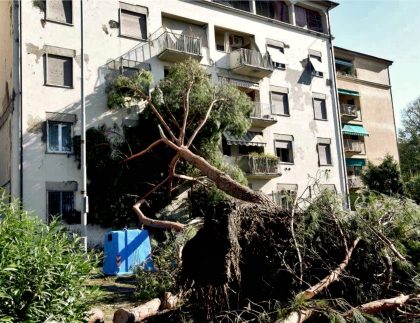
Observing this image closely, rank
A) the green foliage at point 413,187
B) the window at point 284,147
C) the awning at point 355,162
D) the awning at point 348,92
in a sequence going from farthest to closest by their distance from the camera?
the awning at point 348,92 < the awning at point 355,162 < the window at point 284,147 < the green foliage at point 413,187

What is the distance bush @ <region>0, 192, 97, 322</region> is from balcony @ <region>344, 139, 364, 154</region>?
97.8ft

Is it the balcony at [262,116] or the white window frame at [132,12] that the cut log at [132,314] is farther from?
the balcony at [262,116]

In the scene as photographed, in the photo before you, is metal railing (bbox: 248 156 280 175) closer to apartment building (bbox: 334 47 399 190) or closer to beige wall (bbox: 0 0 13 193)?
apartment building (bbox: 334 47 399 190)

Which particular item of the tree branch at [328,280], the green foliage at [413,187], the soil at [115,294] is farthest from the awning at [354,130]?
the tree branch at [328,280]

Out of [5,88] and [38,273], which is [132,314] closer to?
[38,273]

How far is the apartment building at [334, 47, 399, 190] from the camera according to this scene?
3388 cm

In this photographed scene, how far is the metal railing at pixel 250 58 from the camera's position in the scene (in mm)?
24672

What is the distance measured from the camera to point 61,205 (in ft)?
61.0

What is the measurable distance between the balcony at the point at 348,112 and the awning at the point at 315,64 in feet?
18.0

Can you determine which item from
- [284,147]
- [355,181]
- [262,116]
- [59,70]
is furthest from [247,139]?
[355,181]

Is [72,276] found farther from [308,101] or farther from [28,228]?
[308,101]

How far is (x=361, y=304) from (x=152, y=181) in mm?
13907

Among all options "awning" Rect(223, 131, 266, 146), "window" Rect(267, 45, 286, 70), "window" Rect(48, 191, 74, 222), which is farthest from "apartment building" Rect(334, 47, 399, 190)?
"window" Rect(48, 191, 74, 222)

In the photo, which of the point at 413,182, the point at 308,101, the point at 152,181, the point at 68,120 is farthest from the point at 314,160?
the point at 68,120
